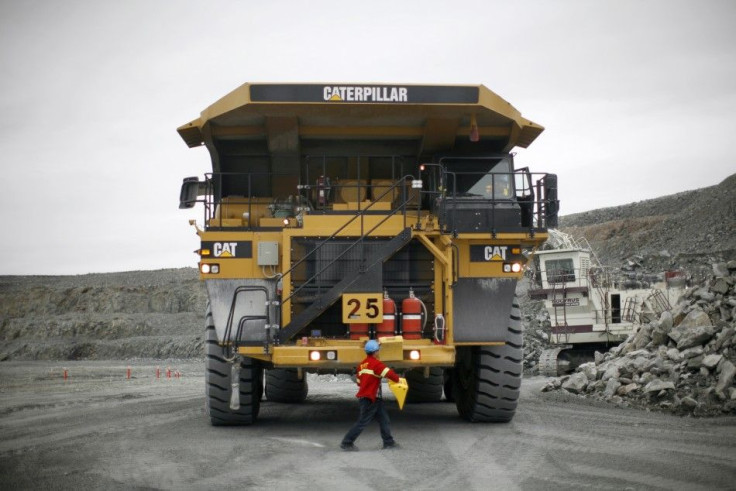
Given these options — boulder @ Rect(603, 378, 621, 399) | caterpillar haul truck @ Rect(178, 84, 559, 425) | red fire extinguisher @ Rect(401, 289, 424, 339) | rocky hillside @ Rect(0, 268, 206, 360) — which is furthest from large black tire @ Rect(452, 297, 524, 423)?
rocky hillside @ Rect(0, 268, 206, 360)

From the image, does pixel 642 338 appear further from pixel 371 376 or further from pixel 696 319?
pixel 371 376

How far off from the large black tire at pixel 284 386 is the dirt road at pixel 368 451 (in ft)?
3.76

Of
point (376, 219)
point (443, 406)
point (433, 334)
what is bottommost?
point (443, 406)

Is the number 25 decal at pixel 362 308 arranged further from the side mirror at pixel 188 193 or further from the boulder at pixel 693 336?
the boulder at pixel 693 336

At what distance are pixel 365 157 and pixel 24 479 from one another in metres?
6.49

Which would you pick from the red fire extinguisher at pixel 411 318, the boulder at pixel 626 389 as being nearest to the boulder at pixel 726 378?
the boulder at pixel 626 389

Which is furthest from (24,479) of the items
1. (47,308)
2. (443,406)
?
(47,308)

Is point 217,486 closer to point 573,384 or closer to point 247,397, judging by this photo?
point 247,397

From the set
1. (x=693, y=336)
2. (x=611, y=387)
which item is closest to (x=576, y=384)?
(x=611, y=387)

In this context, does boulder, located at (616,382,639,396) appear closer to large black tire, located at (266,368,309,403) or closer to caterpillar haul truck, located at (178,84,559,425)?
caterpillar haul truck, located at (178,84,559,425)

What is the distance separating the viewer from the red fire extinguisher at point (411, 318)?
11516 mm

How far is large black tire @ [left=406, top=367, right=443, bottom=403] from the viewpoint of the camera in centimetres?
1636

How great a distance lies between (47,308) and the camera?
6844 centimetres

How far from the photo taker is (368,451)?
33.3 ft
